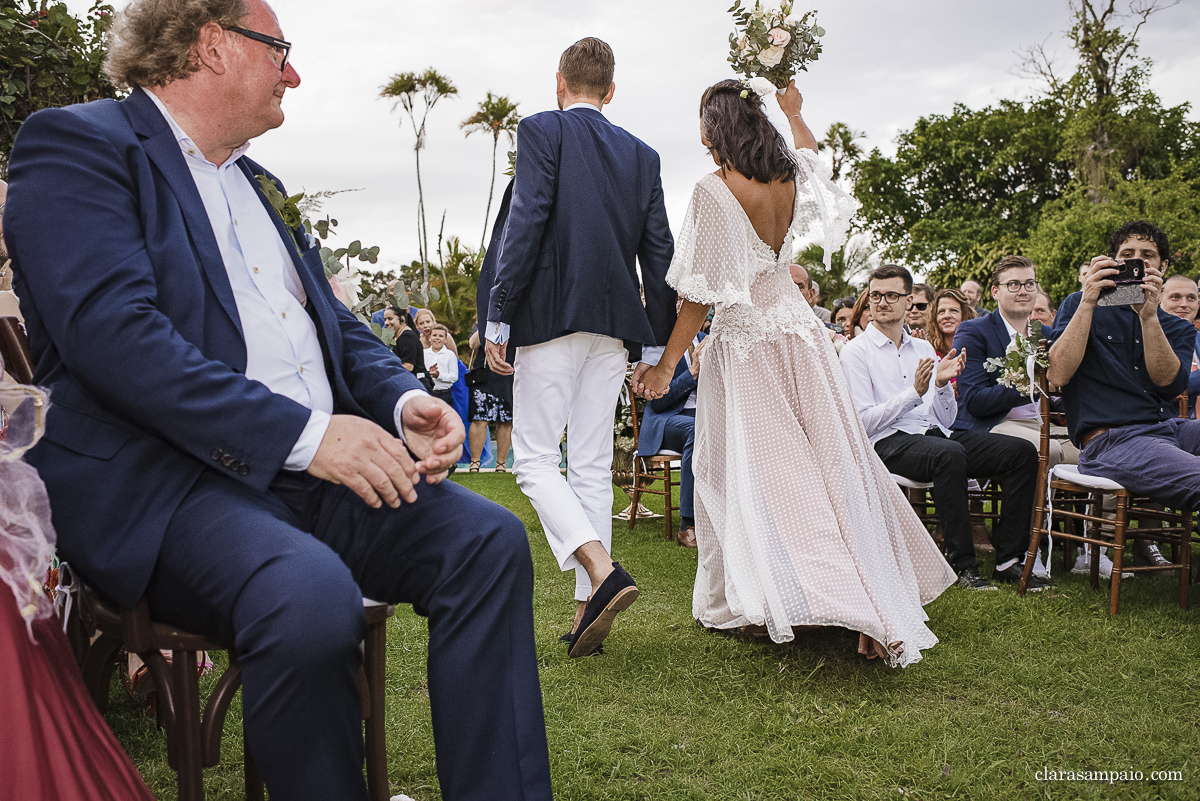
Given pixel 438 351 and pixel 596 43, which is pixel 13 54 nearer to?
pixel 596 43

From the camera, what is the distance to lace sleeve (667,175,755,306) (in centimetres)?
359

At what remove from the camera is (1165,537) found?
4.66m

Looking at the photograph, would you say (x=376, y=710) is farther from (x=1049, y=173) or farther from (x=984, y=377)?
(x=1049, y=173)

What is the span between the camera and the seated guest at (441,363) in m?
11.6

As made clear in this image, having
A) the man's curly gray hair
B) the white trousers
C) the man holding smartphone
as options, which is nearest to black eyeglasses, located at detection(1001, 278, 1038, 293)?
the man holding smartphone

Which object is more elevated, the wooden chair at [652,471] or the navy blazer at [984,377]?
the navy blazer at [984,377]

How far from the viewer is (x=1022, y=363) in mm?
4836

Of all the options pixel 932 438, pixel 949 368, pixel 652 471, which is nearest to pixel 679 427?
pixel 652 471

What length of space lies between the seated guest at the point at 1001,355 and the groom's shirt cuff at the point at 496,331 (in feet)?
10.0

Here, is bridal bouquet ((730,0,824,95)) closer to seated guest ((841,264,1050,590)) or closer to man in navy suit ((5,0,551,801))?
seated guest ((841,264,1050,590))

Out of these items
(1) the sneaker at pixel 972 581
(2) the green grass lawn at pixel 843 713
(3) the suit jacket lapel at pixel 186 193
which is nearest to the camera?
(3) the suit jacket lapel at pixel 186 193

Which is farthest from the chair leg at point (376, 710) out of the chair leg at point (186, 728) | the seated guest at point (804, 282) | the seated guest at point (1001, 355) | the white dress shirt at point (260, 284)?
the seated guest at point (1001, 355)

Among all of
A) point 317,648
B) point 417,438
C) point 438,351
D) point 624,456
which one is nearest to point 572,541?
point 417,438

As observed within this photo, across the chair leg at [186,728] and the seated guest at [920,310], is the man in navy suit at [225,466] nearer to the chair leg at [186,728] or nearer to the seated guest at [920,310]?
the chair leg at [186,728]
